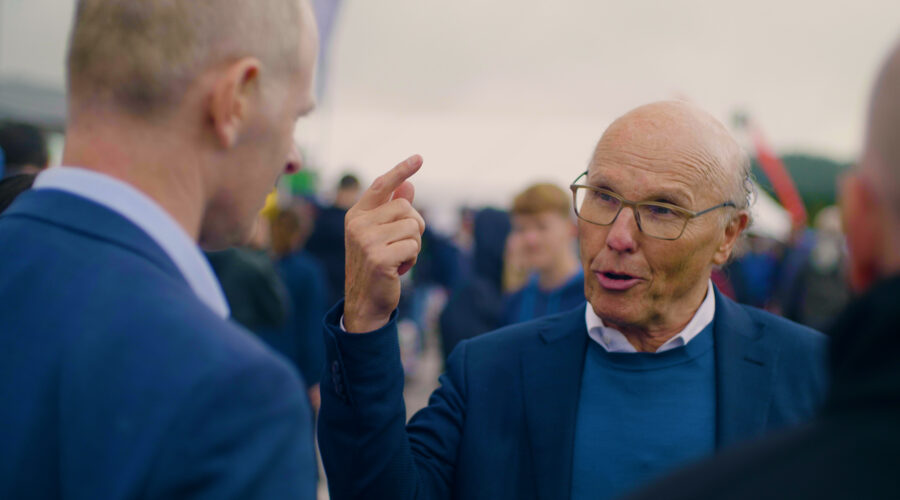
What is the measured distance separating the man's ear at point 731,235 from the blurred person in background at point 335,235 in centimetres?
473

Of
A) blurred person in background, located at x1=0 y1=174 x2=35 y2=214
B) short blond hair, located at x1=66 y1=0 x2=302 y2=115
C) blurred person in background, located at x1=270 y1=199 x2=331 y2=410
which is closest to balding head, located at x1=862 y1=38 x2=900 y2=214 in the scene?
short blond hair, located at x1=66 y1=0 x2=302 y2=115

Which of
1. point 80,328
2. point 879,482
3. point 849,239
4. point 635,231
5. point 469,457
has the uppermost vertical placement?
point 849,239

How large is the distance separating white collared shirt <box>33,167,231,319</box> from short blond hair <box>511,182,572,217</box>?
336 cm

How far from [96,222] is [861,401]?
0.96 meters

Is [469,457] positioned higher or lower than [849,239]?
lower

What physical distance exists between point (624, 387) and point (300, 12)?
1.24 metres

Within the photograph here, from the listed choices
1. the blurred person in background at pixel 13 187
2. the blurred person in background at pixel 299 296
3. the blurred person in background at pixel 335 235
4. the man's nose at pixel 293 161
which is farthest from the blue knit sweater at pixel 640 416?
the blurred person in background at pixel 335 235

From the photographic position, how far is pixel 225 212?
1.25 meters

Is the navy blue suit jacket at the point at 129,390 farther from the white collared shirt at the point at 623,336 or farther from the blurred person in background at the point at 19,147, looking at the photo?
the blurred person in background at the point at 19,147

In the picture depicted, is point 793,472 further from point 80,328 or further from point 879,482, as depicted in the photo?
point 80,328

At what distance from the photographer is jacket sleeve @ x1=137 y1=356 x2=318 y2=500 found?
913 mm

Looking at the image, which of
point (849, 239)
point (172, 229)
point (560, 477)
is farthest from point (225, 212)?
point (560, 477)

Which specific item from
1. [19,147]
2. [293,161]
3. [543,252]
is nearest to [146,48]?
[293,161]

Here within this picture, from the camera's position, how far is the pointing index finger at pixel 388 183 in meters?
1.66
